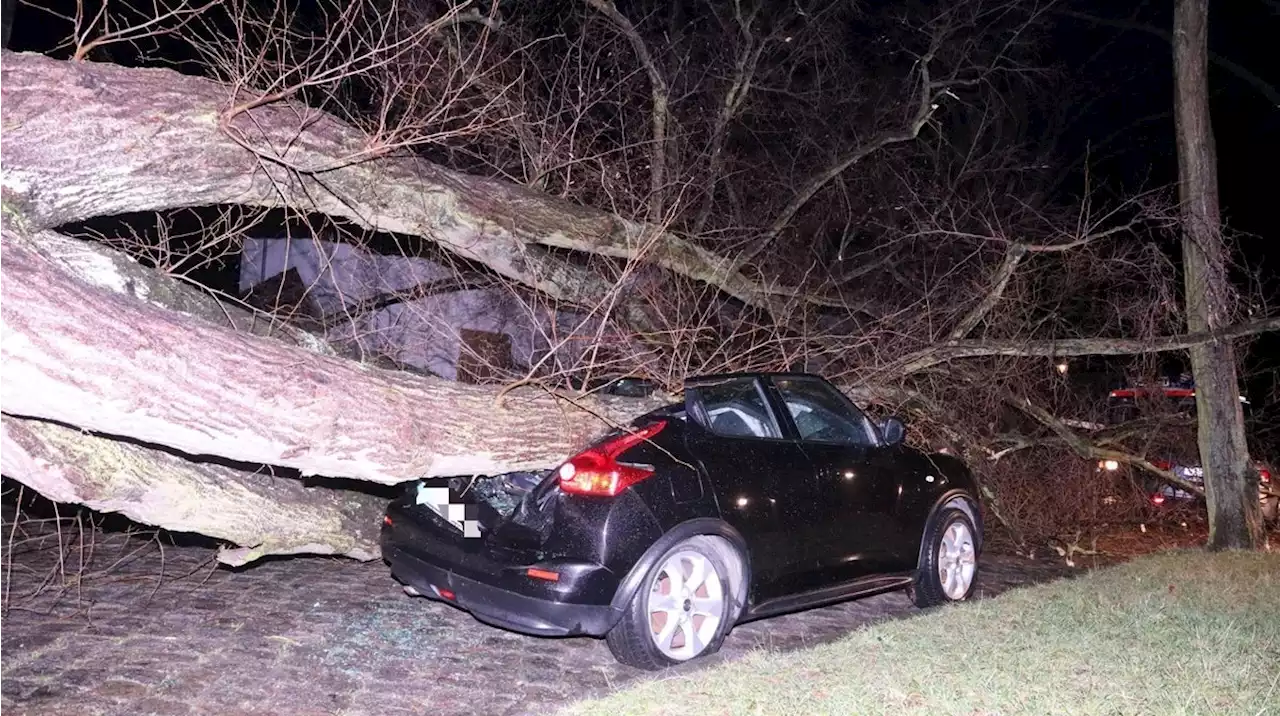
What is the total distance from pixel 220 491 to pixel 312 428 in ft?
4.73

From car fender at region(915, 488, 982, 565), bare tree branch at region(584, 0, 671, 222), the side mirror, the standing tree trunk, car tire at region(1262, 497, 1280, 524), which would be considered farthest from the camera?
car tire at region(1262, 497, 1280, 524)

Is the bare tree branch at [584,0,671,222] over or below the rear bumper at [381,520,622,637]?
over

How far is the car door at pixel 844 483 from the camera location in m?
5.98

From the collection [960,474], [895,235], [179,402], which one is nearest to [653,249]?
[960,474]

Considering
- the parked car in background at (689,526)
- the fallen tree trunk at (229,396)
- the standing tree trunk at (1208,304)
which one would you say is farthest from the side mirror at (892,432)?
the standing tree trunk at (1208,304)

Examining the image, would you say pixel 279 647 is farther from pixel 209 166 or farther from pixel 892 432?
pixel 892 432

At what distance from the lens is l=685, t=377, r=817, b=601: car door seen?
547 cm

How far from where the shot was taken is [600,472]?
5.04 m

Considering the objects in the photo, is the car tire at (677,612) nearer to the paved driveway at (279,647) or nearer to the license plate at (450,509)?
the paved driveway at (279,647)

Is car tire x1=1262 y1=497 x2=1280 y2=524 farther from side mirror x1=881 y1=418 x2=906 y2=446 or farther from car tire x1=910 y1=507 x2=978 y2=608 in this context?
side mirror x1=881 y1=418 x2=906 y2=446

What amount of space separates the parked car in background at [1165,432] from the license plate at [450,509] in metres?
7.53

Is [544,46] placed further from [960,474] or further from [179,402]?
[179,402]

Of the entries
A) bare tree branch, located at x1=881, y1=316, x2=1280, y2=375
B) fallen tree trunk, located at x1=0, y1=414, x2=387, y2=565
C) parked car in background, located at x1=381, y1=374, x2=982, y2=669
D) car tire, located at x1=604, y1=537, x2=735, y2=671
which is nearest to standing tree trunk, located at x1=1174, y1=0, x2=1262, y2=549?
bare tree branch, located at x1=881, y1=316, x2=1280, y2=375

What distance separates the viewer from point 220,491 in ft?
18.9
